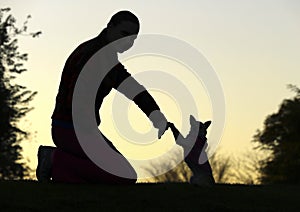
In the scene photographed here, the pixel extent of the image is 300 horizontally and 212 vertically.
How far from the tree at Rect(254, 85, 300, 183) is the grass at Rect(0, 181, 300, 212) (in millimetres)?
34636

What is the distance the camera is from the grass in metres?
7.23

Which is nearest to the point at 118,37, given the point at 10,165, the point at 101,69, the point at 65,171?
the point at 101,69

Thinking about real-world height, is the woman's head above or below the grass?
above

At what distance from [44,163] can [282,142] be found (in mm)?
38756

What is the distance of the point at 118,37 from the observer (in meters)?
8.60

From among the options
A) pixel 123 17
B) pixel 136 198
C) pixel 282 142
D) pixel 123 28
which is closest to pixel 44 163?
pixel 136 198

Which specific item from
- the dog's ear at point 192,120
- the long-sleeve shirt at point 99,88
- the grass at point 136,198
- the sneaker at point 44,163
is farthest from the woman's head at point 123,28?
the grass at point 136,198

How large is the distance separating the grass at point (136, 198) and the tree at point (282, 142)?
34.6 m

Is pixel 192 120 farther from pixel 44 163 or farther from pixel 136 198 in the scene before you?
pixel 44 163

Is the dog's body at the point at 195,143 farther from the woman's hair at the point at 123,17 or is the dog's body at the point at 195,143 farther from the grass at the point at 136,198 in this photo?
the woman's hair at the point at 123,17

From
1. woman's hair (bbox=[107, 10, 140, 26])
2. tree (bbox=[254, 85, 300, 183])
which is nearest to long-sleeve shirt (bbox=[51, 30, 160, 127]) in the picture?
woman's hair (bbox=[107, 10, 140, 26])

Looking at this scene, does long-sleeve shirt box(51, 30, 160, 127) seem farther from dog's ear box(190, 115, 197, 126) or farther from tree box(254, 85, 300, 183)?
tree box(254, 85, 300, 183)

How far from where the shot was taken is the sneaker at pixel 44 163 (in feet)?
29.0

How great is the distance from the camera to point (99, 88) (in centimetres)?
857
